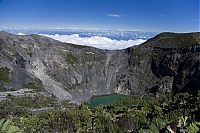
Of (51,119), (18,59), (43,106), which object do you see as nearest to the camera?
(51,119)

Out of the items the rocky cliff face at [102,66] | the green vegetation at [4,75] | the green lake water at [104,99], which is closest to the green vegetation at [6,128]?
the green vegetation at [4,75]

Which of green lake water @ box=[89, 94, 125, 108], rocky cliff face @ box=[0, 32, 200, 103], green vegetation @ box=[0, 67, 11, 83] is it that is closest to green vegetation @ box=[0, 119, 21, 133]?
green vegetation @ box=[0, 67, 11, 83]

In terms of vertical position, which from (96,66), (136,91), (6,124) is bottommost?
(136,91)

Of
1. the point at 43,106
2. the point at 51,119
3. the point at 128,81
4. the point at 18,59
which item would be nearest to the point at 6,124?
the point at 51,119

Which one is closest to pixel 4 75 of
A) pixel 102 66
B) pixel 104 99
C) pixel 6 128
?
pixel 104 99

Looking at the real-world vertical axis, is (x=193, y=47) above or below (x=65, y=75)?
above

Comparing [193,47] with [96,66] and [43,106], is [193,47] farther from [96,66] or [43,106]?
[43,106]
